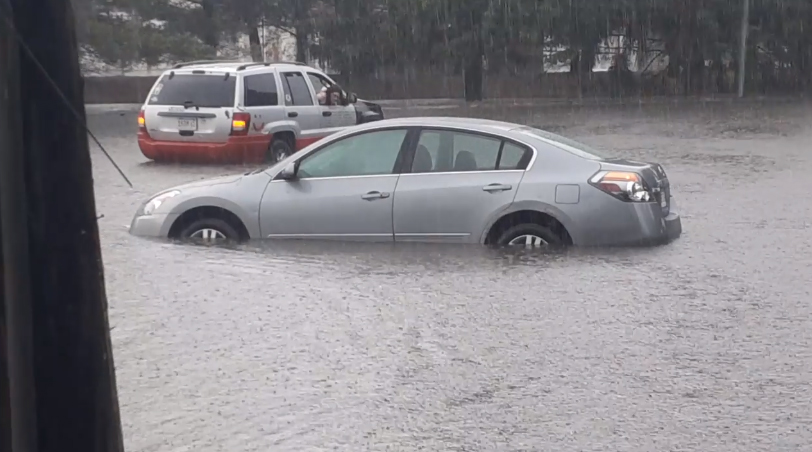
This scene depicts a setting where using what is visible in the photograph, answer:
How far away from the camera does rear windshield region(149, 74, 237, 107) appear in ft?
64.1

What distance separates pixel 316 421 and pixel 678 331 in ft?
10.0

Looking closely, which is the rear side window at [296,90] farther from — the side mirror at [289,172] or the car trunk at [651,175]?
the car trunk at [651,175]

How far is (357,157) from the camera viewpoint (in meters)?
11.1

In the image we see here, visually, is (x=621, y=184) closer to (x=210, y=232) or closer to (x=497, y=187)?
(x=497, y=187)

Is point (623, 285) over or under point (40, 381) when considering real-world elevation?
under

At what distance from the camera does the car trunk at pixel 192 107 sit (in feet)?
64.2

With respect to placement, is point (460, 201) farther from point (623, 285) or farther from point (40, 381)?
point (40, 381)

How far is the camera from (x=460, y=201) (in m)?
10.8

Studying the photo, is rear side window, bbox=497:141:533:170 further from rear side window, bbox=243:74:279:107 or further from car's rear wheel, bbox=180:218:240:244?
rear side window, bbox=243:74:279:107

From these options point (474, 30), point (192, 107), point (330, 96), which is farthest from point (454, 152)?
point (474, 30)

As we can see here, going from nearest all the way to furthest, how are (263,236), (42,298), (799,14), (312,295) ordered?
(42,298)
(312,295)
(263,236)
(799,14)

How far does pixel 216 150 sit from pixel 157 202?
8.04 m

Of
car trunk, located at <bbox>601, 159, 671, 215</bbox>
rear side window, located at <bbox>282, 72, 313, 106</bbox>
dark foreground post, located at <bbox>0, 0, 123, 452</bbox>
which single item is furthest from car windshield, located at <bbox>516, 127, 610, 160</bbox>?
rear side window, located at <bbox>282, 72, 313, 106</bbox>

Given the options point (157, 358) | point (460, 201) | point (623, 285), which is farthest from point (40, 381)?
point (460, 201)
